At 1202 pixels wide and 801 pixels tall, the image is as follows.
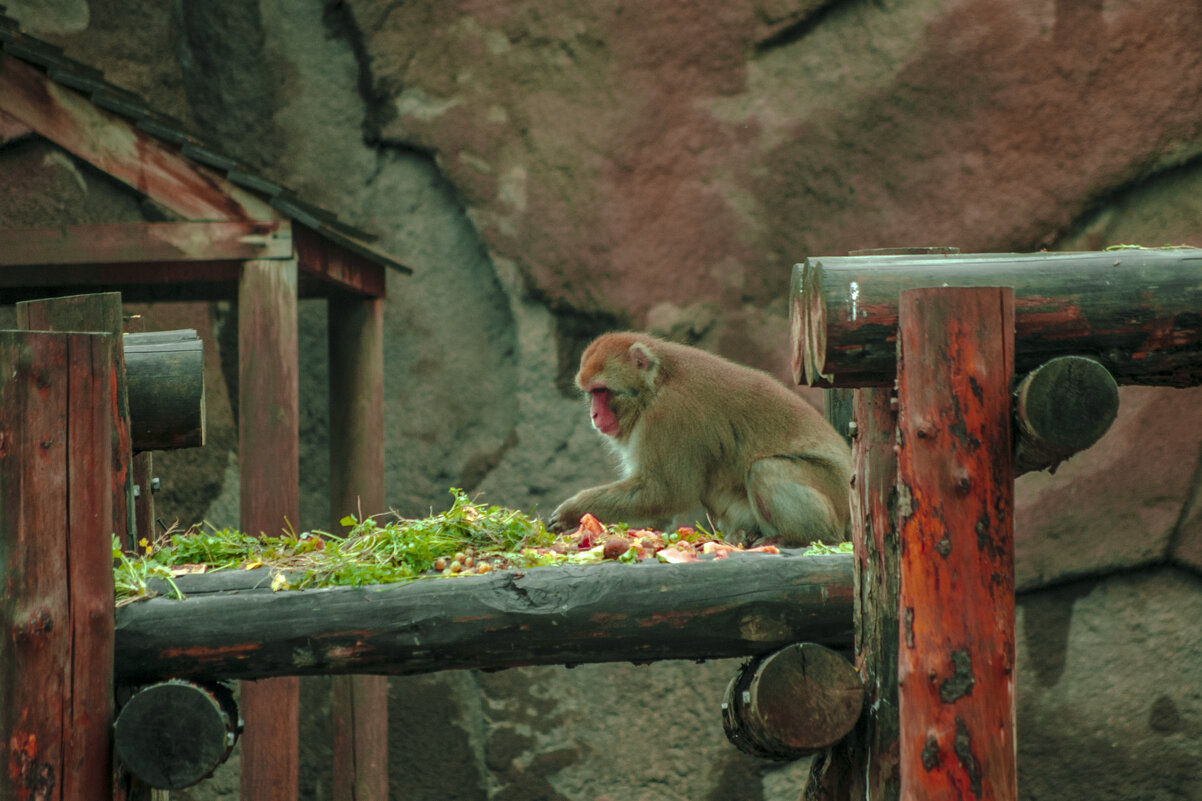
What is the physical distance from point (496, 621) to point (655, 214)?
13.6ft

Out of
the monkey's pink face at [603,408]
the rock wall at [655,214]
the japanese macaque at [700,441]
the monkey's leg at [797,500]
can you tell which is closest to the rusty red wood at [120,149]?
the monkey's pink face at [603,408]

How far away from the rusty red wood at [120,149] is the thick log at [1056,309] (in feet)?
9.68

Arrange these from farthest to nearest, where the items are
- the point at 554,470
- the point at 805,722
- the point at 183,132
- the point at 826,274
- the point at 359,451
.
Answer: the point at 554,470 < the point at 359,451 < the point at 183,132 < the point at 805,722 < the point at 826,274

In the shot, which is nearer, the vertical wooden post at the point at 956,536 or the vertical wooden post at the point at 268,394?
the vertical wooden post at the point at 956,536

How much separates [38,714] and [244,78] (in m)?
5.26

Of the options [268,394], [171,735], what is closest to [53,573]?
[171,735]

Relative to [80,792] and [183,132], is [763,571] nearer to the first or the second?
[80,792]

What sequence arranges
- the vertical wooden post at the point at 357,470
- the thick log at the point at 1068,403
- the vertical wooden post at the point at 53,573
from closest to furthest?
the thick log at the point at 1068,403 → the vertical wooden post at the point at 53,573 → the vertical wooden post at the point at 357,470

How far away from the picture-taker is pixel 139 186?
5.20 metres

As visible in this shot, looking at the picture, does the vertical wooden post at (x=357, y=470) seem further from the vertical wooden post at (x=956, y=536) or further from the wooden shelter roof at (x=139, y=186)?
the vertical wooden post at (x=956, y=536)

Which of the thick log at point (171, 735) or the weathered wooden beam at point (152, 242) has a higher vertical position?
the weathered wooden beam at point (152, 242)

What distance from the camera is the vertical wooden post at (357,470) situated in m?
6.05

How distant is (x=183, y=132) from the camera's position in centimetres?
544

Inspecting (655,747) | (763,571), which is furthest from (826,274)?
(655,747)
